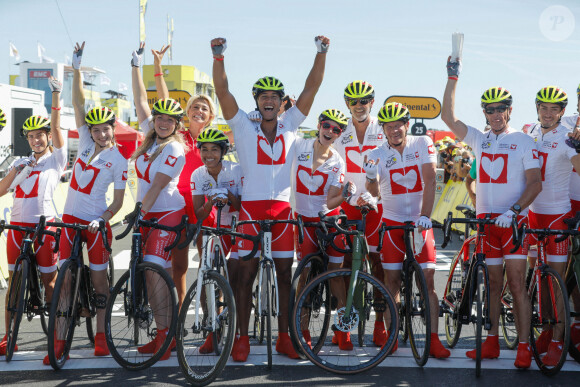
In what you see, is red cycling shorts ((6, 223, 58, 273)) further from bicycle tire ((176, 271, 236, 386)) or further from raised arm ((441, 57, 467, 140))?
raised arm ((441, 57, 467, 140))

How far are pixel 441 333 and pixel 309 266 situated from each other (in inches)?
76.6

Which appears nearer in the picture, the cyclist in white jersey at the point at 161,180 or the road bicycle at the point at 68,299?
the road bicycle at the point at 68,299

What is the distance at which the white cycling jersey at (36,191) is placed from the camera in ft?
19.5

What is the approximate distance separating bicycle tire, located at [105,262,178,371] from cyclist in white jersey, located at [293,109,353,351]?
1.24m

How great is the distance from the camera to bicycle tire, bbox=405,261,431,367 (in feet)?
16.6

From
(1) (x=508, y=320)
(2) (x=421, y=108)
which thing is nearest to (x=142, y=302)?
(1) (x=508, y=320)

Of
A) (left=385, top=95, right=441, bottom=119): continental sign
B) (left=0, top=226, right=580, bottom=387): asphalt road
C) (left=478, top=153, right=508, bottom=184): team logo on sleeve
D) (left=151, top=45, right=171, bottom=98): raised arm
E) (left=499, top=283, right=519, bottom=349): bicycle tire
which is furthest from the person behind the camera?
(left=385, top=95, right=441, bottom=119): continental sign

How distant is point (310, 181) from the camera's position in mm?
5777

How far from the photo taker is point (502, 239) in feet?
17.6

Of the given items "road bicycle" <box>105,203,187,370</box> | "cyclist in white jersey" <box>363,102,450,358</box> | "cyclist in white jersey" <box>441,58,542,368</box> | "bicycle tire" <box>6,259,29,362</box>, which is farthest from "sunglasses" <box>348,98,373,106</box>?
"bicycle tire" <box>6,259,29,362</box>

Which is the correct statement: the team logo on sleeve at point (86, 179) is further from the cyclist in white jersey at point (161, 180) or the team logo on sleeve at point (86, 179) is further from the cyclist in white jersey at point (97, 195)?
the cyclist in white jersey at point (161, 180)

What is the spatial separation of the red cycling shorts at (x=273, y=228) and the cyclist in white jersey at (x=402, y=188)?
0.84m

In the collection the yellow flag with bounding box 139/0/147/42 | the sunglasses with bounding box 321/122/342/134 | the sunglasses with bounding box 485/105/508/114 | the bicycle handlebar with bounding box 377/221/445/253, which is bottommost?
the bicycle handlebar with bounding box 377/221/445/253

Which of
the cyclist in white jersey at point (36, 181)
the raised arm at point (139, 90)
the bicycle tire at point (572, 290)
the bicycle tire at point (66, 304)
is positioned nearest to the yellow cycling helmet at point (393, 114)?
the bicycle tire at point (572, 290)
